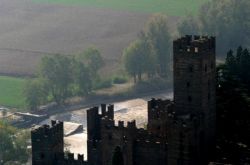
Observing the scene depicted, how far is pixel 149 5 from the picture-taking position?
17688cm

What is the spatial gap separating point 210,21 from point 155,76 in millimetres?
22476

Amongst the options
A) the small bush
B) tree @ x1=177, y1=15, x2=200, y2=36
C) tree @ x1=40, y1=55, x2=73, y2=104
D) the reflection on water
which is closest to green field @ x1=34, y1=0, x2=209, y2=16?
tree @ x1=177, y1=15, x2=200, y2=36

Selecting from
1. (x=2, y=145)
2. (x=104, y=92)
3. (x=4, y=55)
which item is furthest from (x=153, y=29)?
(x=2, y=145)

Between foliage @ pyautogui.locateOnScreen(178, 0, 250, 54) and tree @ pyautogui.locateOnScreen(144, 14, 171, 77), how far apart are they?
655 centimetres

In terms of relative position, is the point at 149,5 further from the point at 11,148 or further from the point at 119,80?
the point at 11,148

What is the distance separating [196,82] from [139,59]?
2858 inches

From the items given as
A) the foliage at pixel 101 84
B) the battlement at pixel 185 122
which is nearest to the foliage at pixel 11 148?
the battlement at pixel 185 122

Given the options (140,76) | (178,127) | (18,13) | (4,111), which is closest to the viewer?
(178,127)

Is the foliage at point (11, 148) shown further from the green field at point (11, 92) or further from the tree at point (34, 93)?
the green field at point (11, 92)

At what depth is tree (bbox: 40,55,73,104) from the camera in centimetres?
11944

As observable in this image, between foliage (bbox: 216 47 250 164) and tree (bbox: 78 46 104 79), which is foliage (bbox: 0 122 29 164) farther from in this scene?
tree (bbox: 78 46 104 79)

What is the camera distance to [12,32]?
518 ft

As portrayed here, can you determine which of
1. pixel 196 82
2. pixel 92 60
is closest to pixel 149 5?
pixel 92 60

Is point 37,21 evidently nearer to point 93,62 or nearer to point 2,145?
point 93,62
